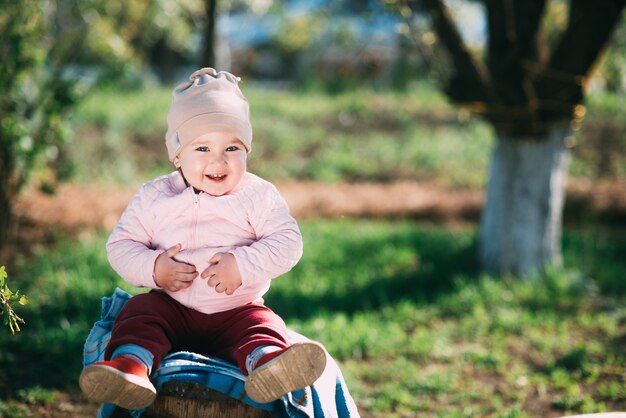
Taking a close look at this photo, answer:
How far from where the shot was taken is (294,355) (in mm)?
2133

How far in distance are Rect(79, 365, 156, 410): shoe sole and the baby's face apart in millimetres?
686

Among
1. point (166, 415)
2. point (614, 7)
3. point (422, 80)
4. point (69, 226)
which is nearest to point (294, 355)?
point (166, 415)

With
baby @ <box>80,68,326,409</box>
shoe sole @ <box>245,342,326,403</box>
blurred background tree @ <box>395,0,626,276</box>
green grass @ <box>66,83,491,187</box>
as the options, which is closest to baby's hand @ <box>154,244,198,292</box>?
baby @ <box>80,68,326,409</box>

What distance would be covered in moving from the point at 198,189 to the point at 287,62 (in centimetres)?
1792

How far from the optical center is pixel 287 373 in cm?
215

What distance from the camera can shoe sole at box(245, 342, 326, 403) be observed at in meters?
2.13

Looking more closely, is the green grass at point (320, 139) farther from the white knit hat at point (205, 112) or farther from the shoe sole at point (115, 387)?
the shoe sole at point (115, 387)

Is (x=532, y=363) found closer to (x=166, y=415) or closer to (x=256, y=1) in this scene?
(x=166, y=415)

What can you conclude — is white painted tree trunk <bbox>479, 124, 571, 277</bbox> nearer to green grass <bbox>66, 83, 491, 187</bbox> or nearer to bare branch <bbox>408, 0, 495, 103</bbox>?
bare branch <bbox>408, 0, 495, 103</bbox>

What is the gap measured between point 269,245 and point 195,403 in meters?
0.54

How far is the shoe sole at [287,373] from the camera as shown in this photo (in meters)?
2.13

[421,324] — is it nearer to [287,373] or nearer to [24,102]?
[287,373]

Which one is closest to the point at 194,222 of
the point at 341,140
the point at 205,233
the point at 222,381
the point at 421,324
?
the point at 205,233

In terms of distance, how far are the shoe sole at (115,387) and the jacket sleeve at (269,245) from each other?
0.48 meters
